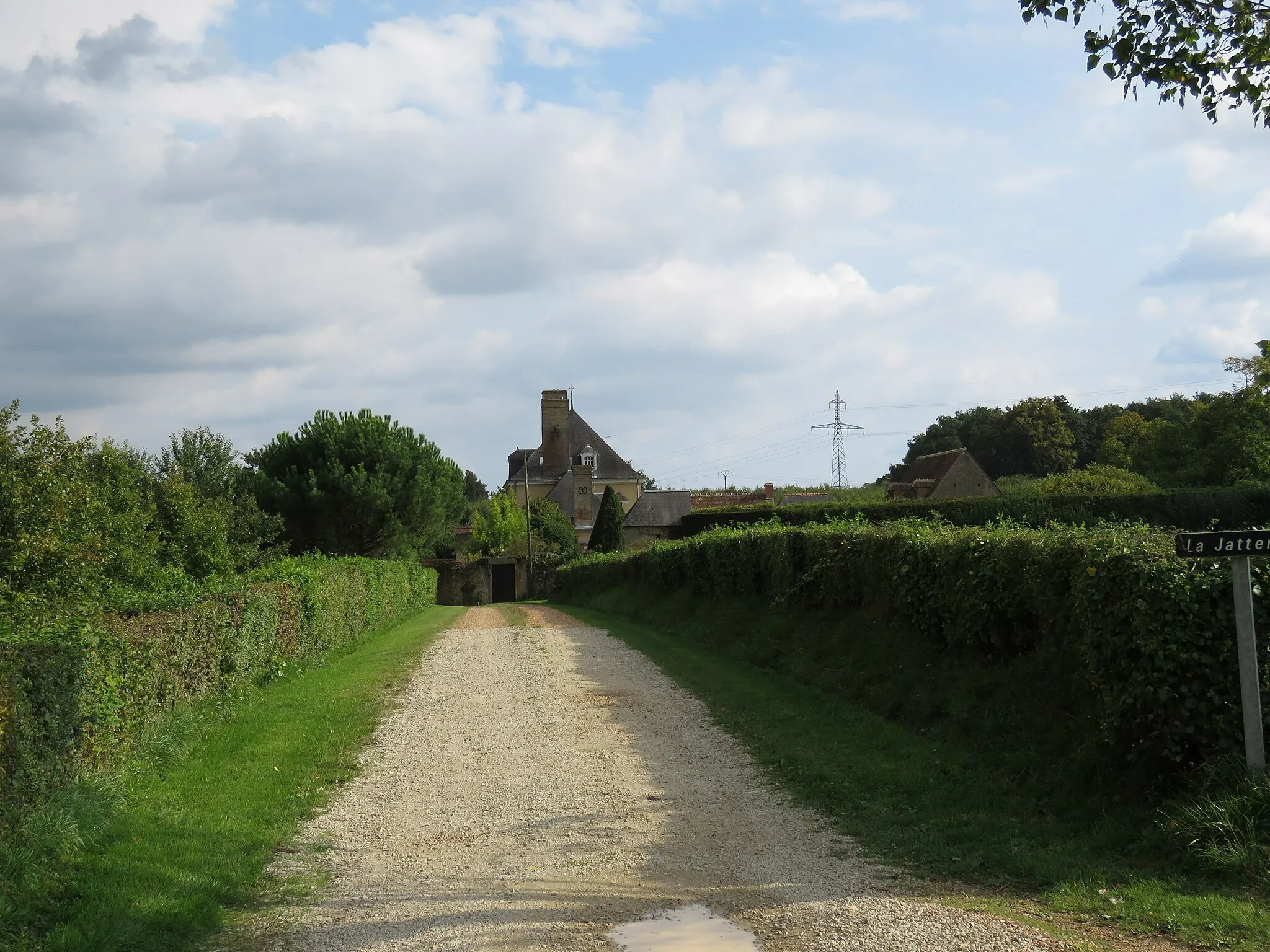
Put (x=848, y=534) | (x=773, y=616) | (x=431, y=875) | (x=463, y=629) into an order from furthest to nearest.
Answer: (x=463, y=629) < (x=773, y=616) < (x=848, y=534) < (x=431, y=875)

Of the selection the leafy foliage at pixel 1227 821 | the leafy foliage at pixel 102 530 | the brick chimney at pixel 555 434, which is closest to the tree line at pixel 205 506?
the leafy foliage at pixel 102 530

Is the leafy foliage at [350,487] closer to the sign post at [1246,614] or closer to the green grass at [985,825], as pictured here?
the green grass at [985,825]

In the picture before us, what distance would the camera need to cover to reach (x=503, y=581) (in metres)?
66.1

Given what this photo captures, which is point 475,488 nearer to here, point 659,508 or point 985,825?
point 659,508

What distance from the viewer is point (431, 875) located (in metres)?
6.77

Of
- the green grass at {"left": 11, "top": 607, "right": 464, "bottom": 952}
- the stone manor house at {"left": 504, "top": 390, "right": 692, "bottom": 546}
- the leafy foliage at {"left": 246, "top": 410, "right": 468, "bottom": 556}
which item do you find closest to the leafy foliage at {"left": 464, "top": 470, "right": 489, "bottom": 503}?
the stone manor house at {"left": 504, "top": 390, "right": 692, "bottom": 546}

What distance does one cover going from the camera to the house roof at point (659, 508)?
2862 inches

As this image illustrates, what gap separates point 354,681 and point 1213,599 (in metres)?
13.0

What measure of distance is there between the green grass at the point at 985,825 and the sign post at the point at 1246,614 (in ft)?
2.78

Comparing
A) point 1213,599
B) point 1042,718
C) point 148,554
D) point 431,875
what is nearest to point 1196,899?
point 1213,599

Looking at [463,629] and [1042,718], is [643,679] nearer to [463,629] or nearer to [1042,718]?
[1042,718]

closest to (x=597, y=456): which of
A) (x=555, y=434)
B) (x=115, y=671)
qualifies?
(x=555, y=434)

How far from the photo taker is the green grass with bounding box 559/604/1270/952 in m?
5.66

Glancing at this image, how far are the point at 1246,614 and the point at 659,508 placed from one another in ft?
219
